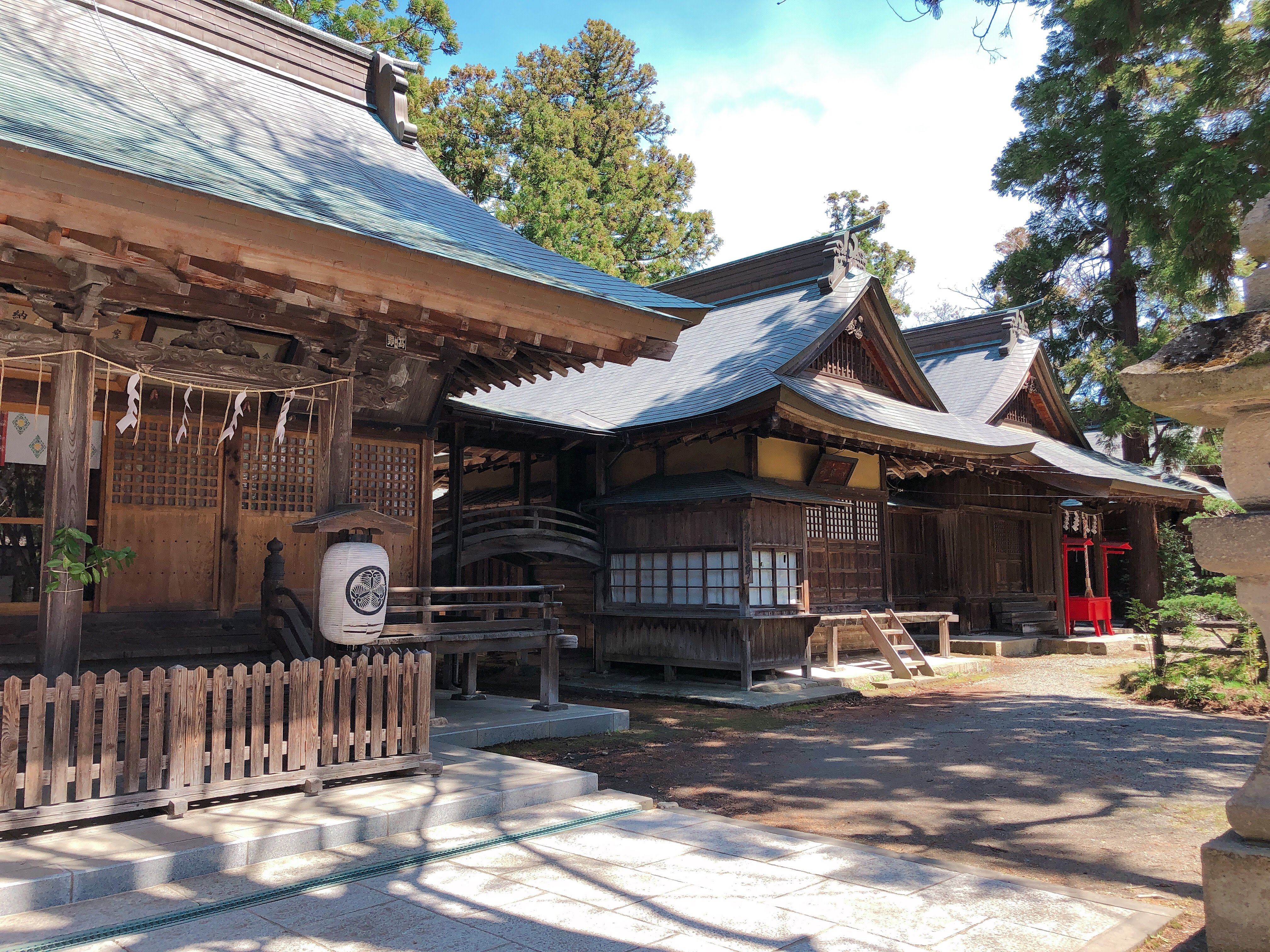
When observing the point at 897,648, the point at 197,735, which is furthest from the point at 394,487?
the point at 897,648

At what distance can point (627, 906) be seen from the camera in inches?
175

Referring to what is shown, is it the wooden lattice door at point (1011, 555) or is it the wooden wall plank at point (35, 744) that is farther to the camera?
the wooden lattice door at point (1011, 555)

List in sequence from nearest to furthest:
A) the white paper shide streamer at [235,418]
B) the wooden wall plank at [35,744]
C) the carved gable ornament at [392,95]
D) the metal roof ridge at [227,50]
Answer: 1. the wooden wall plank at [35,744]
2. the white paper shide streamer at [235,418]
3. the metal roof ridge at [227,50]
4. the carved gable ornament at [392,95]

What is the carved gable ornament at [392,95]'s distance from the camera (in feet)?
34.1

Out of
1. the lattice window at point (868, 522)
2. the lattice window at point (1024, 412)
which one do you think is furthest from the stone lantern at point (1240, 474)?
the lattice window at point (1024, 412)

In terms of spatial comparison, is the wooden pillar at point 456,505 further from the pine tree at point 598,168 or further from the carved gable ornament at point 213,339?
the pine tree at point 598,168

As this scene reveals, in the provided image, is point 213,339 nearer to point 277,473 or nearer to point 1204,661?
point 277,473

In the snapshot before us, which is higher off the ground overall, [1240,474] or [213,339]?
[213,339]

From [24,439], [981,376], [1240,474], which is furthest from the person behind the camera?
[981,376]

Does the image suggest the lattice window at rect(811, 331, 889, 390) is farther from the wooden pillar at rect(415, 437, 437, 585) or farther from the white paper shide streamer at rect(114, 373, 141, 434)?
the white paper shide streamer at rect(114, 373, 141, 434)

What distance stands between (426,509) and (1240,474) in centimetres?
868

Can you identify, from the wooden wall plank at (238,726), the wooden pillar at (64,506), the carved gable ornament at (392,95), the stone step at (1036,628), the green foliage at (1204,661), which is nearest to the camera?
the wooden wall plank at (238,726)

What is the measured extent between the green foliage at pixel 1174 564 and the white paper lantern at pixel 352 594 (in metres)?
20.7

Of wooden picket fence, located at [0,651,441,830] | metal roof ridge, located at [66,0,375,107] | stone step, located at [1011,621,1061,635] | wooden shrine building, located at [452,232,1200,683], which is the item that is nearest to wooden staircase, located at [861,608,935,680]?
wooden shrine building, located at [452,232,1200,683]
